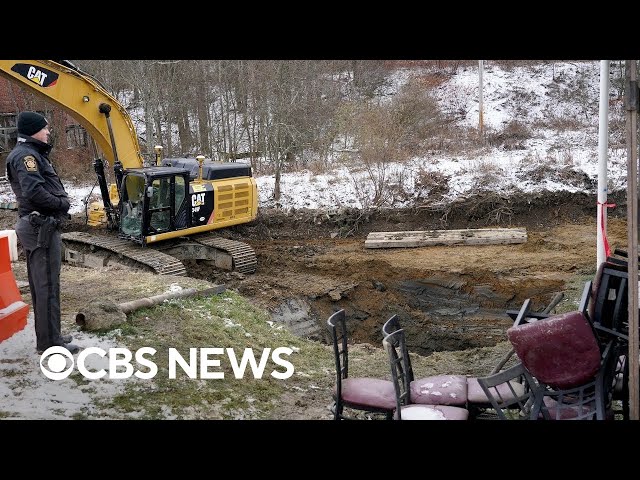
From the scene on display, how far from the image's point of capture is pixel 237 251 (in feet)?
39.9

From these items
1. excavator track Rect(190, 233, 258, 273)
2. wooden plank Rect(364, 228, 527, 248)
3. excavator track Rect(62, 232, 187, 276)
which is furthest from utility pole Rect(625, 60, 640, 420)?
wooden plank Rect(364, 228, 527, 248)

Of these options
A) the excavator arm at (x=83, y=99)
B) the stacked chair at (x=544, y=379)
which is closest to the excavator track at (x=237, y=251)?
the excavator arm at (x=83, y=99)

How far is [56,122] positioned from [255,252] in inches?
431

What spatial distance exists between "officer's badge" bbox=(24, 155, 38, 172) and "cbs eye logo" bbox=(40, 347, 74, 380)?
1.59 meters

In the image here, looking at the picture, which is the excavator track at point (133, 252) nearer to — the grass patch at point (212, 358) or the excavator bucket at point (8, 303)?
the grass patch at point (212, 358)

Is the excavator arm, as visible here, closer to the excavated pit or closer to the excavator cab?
the excavator cab

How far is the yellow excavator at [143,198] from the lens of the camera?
Answer: 36.1ft

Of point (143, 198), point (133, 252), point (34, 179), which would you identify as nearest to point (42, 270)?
point (34, 179)

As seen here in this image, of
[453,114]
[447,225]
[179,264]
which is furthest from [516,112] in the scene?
[179,264]

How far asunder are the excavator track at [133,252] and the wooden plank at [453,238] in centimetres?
388

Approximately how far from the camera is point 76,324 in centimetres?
748

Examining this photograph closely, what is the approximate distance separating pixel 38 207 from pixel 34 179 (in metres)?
0.24
